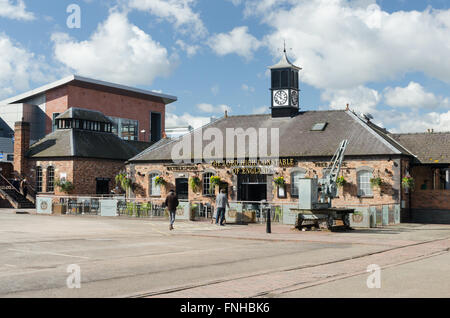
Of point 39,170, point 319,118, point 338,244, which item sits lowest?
point 338,244

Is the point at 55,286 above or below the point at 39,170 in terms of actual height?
below

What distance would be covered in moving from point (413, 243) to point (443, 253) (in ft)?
8.39

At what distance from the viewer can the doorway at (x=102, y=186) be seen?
41375 millimetres

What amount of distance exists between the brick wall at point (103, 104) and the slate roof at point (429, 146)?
33563 millimetres

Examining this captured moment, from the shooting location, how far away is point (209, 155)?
3472cm

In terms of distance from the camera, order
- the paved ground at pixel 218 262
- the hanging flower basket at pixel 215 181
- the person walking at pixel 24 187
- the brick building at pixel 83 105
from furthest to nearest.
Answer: the brick building at pixel 83 105 → the person walking at pixel 24 187 → the hanging flower basket at pixel 215 181 → the paved ground at pixel 218 262

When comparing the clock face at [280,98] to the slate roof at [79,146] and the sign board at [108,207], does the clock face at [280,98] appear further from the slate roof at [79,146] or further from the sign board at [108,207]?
the slate roof at [79,146]

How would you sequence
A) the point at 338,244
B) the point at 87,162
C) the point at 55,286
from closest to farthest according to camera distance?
the point at 55,286
the point at 338,244
the point at 87,162

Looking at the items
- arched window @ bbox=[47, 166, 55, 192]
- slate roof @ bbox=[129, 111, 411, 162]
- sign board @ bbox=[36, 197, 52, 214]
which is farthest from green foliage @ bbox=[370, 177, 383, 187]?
arched window @ bbox=[47, 166, 55, 192]

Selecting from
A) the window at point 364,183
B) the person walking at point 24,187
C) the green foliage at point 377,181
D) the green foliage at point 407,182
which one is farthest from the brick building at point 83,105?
the green foliage at point 407,182

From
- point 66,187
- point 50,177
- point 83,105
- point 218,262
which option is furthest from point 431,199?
point 83,105

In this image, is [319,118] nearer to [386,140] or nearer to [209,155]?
[386,140]

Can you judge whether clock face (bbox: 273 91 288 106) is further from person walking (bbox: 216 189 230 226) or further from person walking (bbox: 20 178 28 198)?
person walking (bbox: 20 178 28 198)
